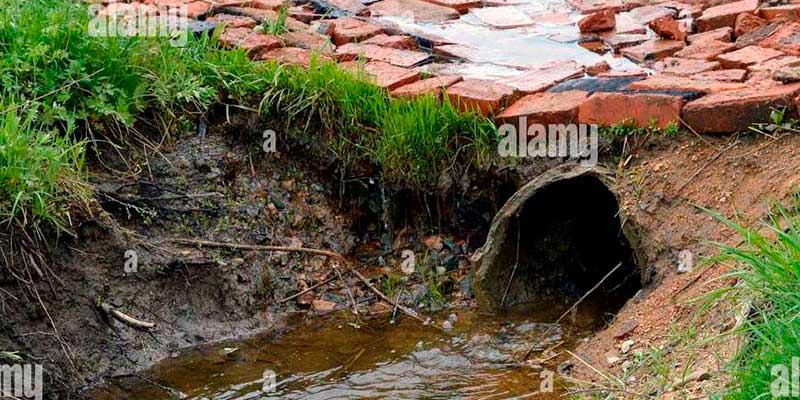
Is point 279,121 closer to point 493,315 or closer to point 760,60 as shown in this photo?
point 493,315

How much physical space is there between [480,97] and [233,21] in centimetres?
171

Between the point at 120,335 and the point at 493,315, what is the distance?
5.39 ft

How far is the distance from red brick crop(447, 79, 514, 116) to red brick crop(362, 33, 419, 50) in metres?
0.80

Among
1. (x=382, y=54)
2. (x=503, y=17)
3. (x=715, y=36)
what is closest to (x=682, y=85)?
(x=715, y=36)

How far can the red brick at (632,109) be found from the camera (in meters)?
4.70

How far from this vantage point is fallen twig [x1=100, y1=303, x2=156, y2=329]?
4.72 meters

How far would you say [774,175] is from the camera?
14.3 feet

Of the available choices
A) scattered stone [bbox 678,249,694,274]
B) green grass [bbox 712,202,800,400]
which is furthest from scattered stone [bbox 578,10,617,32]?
green grass [bbox 712,202,800,400]

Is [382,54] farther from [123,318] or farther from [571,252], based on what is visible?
[123,318]

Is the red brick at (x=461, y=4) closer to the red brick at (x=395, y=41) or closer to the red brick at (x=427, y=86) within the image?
the red brick at (x=395, y=41)

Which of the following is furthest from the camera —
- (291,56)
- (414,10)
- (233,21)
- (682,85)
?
(414,10)

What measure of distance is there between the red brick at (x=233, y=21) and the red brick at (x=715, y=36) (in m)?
2.33

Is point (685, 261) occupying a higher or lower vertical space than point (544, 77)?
lower

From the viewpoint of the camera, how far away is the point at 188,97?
5.14m
